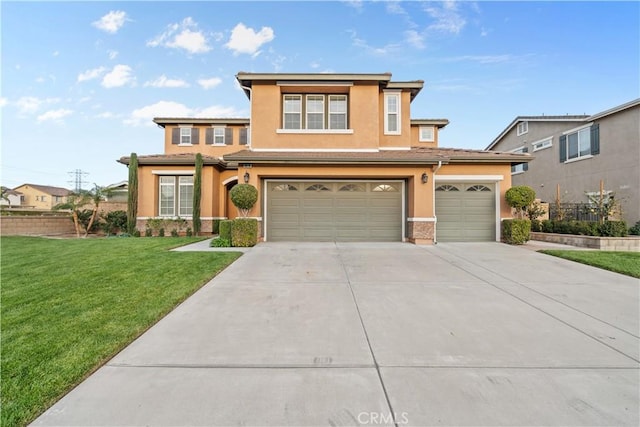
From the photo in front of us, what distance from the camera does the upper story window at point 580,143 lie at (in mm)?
15031

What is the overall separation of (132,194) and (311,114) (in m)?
9.51

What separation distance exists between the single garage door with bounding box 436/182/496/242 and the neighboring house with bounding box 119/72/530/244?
0.13 ft

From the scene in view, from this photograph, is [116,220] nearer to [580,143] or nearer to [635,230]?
→ [635,230]

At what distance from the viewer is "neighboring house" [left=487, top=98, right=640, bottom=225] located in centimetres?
1325

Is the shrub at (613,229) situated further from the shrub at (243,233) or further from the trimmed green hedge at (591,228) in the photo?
the shrub at (243,233)

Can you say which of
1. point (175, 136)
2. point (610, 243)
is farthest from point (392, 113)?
point (175, 136)

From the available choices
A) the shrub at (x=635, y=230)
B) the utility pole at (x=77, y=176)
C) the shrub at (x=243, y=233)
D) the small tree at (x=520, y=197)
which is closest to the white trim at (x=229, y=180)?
the shrub at (x=243, y=233)

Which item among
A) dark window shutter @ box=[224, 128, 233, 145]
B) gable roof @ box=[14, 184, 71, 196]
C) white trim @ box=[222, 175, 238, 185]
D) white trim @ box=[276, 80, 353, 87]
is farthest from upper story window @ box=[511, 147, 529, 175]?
gable roof @ box=[14, 184, 71, 196]

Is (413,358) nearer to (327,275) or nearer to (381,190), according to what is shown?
(327,275)

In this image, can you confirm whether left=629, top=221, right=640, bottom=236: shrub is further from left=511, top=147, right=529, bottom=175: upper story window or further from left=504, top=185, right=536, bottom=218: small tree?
left=511, top=147, right=529, bottom=175: upper story window

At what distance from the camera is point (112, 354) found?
9.16 feet

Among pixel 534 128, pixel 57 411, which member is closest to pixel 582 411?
pixel 57 411

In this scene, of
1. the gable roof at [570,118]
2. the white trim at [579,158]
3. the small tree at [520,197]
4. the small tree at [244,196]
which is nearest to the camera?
the small tree at [244,196]

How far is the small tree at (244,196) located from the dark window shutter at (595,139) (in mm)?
18327
